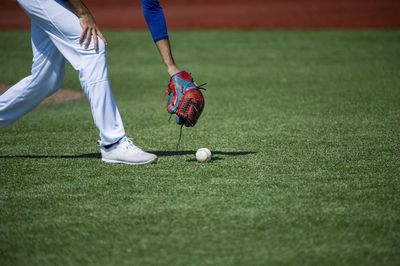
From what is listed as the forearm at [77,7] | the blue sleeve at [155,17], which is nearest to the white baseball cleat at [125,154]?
the blue sleeve at [155,17]

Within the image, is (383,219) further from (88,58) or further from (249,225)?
(88,58)

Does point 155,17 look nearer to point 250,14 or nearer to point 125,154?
point 125,154

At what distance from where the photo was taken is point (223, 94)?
28.5 ft

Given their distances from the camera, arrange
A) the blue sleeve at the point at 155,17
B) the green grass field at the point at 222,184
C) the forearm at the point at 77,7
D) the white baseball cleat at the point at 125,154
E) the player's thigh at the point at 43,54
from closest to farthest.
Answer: the green grass field at the point at 222,184 → the forearm at the point at 77,7 → the white baseball cleat at the point at 125,154 → the blue sleeve at the point at 155,17 → the player's thigh at the point at 43,54

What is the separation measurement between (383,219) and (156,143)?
9.16ft

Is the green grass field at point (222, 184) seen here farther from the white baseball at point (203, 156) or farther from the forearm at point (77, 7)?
the forearm at point (77, 7)

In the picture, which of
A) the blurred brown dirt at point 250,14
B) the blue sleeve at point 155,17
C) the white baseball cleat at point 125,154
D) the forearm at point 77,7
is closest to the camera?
the forearm at point 77,7

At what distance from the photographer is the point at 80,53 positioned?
169 inches

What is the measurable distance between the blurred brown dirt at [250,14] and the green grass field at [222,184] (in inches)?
518

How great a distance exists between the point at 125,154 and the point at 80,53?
2.90 ft

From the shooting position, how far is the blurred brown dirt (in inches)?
843

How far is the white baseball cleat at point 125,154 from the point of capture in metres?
4.43

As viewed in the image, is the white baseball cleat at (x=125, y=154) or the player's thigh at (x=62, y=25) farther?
the white baseball cleat at (x=125, y=154)

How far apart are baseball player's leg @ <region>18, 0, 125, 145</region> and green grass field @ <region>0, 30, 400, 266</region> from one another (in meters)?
0.44
